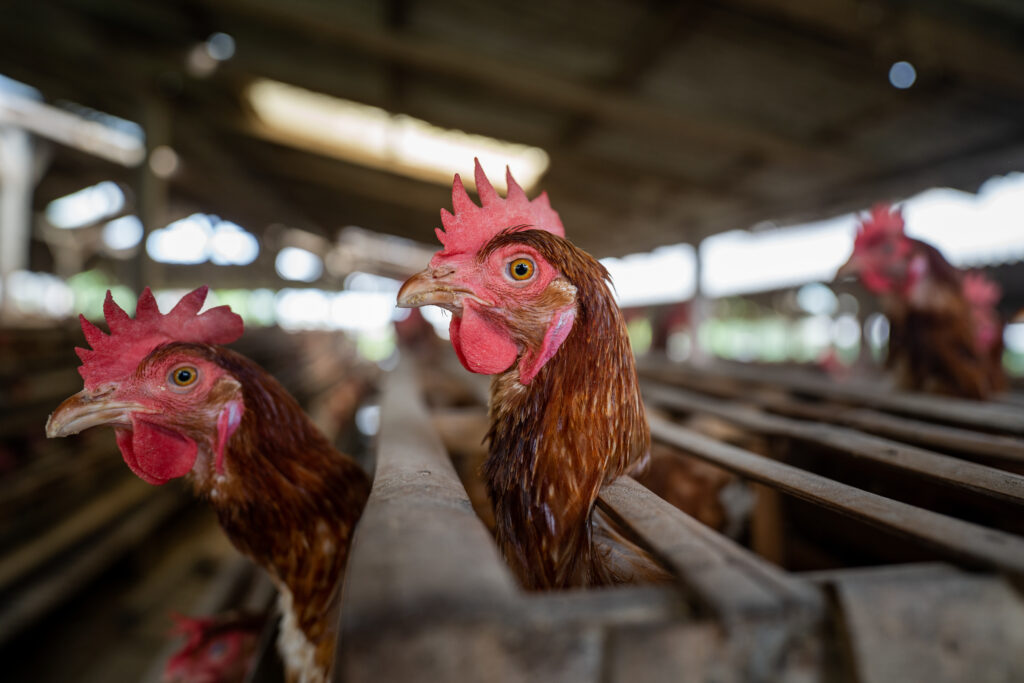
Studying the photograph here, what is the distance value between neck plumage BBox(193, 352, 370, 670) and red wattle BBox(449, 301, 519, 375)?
0.48 m

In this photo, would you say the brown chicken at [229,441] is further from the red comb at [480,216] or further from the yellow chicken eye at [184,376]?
the red comb at [480,216]

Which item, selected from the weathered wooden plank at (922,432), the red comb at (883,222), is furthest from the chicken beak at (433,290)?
the red comb at (883,222)

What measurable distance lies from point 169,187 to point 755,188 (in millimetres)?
8507

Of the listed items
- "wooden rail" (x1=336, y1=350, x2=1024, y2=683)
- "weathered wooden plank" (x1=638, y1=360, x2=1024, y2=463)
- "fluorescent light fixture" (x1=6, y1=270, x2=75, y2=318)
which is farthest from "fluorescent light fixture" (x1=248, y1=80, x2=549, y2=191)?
"fluorescent light fixture" (x1=6, y1=270, x2=75, y2=318)

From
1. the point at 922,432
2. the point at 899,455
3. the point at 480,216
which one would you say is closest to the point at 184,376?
the point at 480,216

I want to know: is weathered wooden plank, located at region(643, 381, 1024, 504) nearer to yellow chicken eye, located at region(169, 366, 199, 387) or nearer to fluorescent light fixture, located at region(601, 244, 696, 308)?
yellow chicken eye, located at region(169, 366, 199, 387)

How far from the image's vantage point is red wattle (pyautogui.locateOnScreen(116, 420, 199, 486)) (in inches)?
40.8

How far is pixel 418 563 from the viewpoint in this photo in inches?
20.3

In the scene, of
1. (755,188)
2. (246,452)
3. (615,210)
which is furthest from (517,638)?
(615,210)

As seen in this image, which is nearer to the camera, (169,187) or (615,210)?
(615,210)

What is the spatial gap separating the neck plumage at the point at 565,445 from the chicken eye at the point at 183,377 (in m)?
0.63

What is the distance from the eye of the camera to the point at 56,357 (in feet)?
12.7

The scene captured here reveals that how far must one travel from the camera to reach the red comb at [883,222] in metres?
2.18

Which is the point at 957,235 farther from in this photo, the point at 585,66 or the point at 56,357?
the point at 56,357
